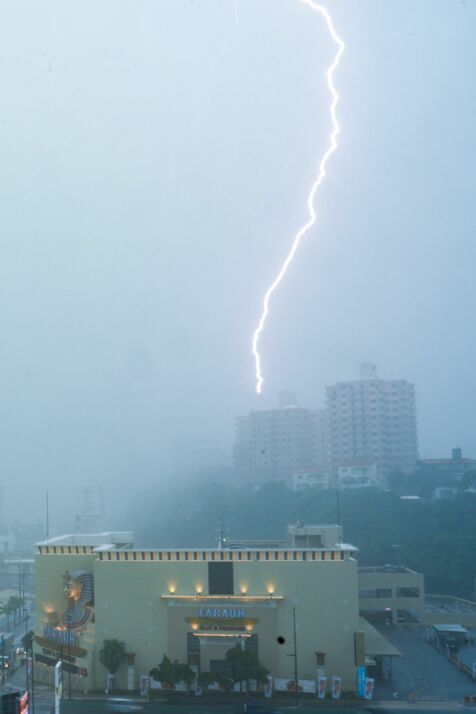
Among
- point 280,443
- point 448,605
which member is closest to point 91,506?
point 280,443

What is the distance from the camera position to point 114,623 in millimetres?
13523

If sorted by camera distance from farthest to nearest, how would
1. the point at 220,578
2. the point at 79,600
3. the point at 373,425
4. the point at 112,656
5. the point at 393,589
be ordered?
the point at 373,425
the point at 393,589
the point at 79,600
the point at 220,578
the point at 112,656

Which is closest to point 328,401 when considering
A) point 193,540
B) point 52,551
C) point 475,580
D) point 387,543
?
point 193,540

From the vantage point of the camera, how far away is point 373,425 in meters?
47.7

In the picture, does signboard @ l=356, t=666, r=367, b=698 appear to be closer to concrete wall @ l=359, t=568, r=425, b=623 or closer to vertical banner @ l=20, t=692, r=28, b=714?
vertical banner @ l=20, t=692, r=28, b=714

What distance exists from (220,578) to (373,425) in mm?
35473

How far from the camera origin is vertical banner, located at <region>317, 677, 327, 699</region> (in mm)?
12391

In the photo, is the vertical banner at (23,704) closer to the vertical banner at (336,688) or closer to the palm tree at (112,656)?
the palm tree at (112,656)

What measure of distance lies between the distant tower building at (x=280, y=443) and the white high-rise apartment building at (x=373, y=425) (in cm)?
422

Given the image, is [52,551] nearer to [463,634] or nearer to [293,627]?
[293,627]

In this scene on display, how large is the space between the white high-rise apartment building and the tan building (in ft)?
111

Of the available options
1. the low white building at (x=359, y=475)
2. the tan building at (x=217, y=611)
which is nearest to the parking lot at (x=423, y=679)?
the tan building at (x=217, y=611)

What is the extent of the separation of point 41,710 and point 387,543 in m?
21.1

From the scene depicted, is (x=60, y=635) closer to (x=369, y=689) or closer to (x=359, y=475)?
(x=369, y=689)
